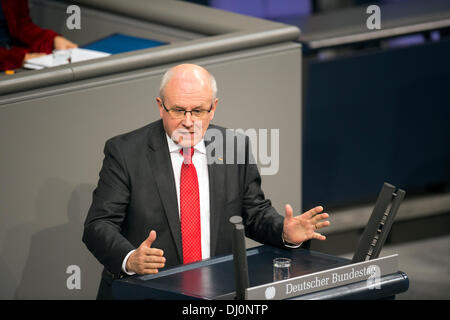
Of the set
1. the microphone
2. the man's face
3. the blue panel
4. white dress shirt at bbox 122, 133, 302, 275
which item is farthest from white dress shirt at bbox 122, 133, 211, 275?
the blue panel

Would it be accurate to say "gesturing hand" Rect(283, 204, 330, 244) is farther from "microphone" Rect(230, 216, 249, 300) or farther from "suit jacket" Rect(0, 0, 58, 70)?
"suit jacket" Rect(0, 0, 58, 70)

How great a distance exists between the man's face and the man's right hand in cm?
51

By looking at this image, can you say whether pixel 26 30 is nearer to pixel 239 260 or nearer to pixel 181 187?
pixel 181 187

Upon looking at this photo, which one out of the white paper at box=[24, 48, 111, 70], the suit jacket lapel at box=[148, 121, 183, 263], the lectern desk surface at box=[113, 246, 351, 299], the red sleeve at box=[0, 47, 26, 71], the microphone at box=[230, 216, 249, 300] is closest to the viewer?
the microphone at box=[230, 216, 249, 300]

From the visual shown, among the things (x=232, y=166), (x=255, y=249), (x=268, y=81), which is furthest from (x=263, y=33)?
(x=255, y=249)

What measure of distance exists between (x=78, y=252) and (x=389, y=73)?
2.44 metres

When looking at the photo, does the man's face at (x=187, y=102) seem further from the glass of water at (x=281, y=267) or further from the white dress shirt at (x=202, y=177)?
the glass of water at (x=281, y=267)

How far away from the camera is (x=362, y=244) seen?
3.12m

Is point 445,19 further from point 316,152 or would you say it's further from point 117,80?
point 117,80

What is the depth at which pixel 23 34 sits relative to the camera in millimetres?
5582

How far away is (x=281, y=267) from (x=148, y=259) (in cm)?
42

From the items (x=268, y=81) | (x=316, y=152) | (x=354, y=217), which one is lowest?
(x=354, y=217)

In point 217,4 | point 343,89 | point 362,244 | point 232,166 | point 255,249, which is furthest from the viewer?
point 217,4

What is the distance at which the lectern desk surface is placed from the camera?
297 centimetres
